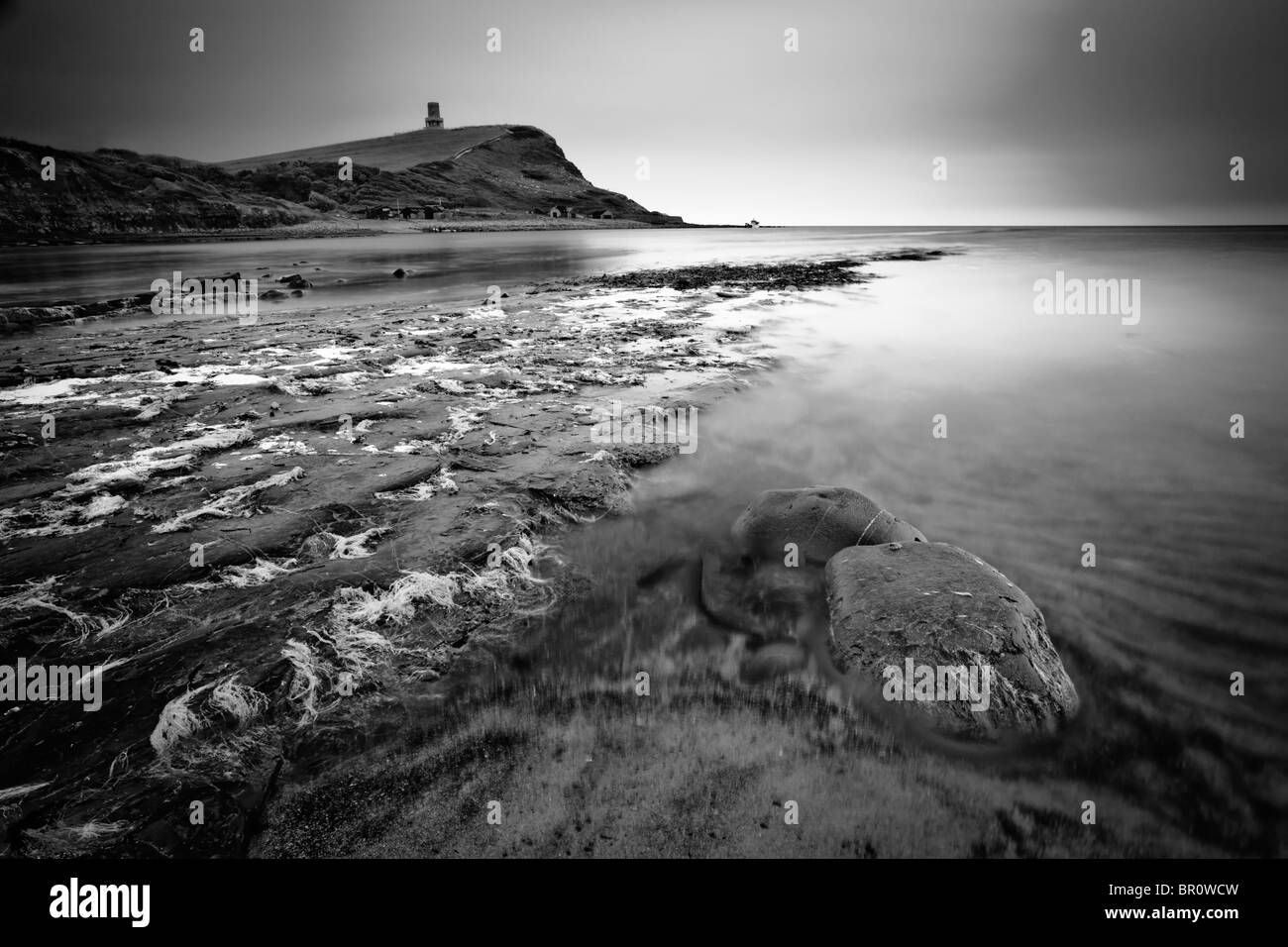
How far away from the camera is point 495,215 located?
10775 centimetres

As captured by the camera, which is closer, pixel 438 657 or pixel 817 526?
pixel 438 657

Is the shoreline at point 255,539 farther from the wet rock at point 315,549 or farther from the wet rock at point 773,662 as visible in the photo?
the wet rock at point 773,662

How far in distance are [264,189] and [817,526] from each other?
4637 inches

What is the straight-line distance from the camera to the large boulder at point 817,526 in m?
5.21

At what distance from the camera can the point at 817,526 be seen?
5301 millimetres

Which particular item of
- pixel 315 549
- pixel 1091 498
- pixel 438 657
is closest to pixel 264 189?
pixel 315 549

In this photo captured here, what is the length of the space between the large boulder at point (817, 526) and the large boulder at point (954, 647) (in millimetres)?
724

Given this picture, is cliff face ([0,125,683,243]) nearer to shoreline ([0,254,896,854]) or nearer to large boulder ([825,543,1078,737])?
shoreline ([0,254,896,854])

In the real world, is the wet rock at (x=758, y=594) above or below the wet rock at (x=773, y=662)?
above

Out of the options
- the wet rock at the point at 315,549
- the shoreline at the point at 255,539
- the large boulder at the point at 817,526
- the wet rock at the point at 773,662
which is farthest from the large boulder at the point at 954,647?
the wet rock at the point at 315,549

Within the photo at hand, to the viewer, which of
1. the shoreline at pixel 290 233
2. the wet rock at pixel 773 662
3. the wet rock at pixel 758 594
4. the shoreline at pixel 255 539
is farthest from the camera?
the shoreline at pixel 290 233

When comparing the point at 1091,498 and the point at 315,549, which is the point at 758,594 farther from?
the point at 1091,498

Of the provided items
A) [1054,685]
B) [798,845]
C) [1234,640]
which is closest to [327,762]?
[798,845]

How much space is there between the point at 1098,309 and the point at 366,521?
2680 cm
